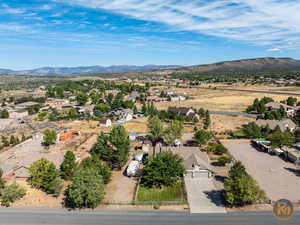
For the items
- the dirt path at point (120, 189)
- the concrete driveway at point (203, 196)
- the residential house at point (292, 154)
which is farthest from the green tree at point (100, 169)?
the residential house at point (292, 154)

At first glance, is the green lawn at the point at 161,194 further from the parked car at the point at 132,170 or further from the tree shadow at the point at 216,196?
the parked car at the point at 132,170

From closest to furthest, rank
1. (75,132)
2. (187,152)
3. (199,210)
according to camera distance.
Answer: (199,210)
(187,152)
(75,132)

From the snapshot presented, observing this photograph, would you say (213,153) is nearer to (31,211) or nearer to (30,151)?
(31,211)

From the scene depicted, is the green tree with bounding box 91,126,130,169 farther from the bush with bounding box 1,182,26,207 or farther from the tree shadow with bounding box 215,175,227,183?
the tree shadow with bounding box 215,175,227,183

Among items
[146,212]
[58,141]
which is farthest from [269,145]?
[58,141]

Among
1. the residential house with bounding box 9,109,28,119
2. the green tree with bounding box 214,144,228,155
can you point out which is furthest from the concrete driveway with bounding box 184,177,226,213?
the residential house with bounding box 9,109,28,119

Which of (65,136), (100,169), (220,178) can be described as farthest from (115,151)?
(65,136)
